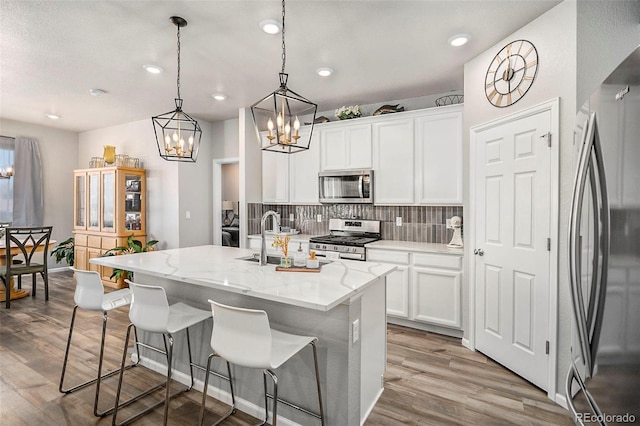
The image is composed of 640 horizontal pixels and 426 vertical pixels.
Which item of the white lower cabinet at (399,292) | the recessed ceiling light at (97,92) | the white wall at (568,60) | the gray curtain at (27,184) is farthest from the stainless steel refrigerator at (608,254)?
the gray curtain at (27,184)

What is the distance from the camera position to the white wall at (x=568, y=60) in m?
1.89

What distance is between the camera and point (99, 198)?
18.3ft

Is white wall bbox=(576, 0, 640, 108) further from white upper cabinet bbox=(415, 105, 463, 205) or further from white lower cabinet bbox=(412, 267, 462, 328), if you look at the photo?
white lower cabinet bbox=(412, 267, 462, 328)

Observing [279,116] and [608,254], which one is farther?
[279,116]

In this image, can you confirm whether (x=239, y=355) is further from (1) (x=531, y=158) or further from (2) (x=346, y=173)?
(2) (x=346, y=173)

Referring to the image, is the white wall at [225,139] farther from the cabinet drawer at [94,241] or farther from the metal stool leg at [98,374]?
the metal stool leg at [98,374]

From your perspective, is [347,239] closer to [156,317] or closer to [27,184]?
[156,317]

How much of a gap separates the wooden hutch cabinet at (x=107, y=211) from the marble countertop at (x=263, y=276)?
10.4ft

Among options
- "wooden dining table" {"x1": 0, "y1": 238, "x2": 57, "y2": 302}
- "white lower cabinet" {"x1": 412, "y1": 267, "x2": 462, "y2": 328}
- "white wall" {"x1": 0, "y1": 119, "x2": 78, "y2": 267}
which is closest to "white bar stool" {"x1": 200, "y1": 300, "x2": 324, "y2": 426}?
"white lower cabinet" {"x1": 412, "y1": 267, "x2": 462, "y2": 328}

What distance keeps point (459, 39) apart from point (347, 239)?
8.02 feet

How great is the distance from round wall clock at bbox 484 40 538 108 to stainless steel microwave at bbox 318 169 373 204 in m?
1.63

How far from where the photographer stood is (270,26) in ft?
8.42

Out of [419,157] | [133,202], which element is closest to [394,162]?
[419,157]

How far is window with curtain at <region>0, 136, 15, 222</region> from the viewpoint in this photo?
5602 mm
